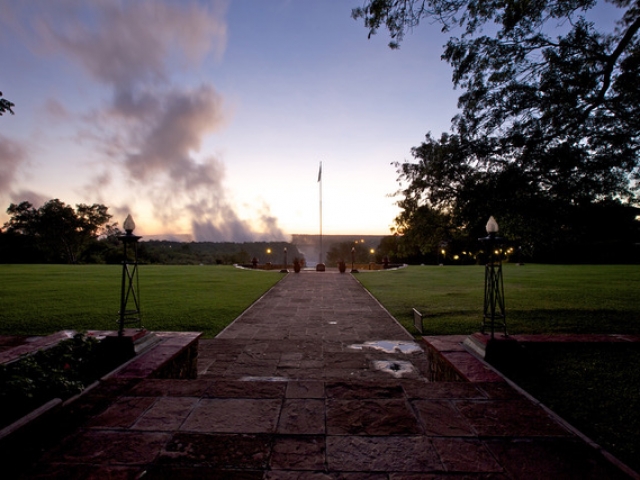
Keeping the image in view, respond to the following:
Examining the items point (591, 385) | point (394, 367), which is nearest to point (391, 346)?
point (394, 367)

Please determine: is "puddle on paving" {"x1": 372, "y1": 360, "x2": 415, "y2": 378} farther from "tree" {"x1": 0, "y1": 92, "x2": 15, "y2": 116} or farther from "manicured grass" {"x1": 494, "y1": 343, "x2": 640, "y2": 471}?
"tree" {"x1": 0, "y1": 92, "x2": 15, "y2": 116}

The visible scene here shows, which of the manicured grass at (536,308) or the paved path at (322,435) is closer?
the paved path at (322,435)

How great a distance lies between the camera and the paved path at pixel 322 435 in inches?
75.1

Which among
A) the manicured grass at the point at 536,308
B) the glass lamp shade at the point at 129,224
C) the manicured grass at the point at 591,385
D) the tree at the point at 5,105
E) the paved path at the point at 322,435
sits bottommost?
the manicured grass at the point at 536,308

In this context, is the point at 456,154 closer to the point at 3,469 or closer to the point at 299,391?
the point at 299,391

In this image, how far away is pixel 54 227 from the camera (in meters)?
42.2

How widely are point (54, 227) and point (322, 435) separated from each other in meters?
53.6

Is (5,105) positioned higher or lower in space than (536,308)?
higher

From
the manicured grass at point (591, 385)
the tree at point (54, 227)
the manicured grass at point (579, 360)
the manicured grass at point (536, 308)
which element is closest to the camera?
the manicured grass at point (591, 385)

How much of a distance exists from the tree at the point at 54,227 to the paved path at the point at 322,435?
51.8 m

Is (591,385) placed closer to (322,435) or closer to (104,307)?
(322,435)

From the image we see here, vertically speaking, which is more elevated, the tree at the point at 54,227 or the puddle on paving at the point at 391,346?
the tree at the point at 54,227

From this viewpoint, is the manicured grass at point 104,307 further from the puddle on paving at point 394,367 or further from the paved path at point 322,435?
the paved path at point 322,435

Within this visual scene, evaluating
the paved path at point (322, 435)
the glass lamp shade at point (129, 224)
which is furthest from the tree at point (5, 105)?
the paved path at point (322, 435)
